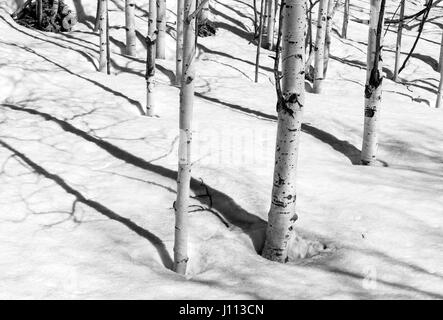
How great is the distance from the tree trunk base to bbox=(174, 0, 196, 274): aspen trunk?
35.6 feet

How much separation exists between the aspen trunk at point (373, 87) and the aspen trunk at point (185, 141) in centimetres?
362

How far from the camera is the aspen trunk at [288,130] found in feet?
14.3

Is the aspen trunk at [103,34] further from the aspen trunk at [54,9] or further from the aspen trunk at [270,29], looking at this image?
the aspen trunk at [270,29]

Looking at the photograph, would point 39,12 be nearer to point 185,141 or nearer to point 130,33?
point 130,33

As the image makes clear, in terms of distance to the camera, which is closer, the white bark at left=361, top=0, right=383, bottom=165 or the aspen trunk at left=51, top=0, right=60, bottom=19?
the white bark at left=361, top=0, right=383, bottom=165

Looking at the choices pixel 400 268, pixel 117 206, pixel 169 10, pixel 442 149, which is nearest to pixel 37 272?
pixel 117 206

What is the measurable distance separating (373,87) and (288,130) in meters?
3.09

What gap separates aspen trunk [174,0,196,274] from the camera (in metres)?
4.17

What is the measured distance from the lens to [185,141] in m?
4.33

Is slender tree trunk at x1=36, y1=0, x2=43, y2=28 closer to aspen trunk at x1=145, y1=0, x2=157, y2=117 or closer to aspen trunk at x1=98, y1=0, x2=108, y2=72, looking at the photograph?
aspen trunk at x1=98, y1=0, x2=108, y2=72

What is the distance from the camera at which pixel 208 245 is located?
16.4ft

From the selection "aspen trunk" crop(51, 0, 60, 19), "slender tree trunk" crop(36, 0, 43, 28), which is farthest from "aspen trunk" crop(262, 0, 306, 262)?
"aspen trunk" crop(51, 0, 60, 19)

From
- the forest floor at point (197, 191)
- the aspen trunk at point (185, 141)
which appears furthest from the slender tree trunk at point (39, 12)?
the aspen trunk at point (185, 141)

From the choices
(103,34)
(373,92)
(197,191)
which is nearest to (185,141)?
(197,191)
